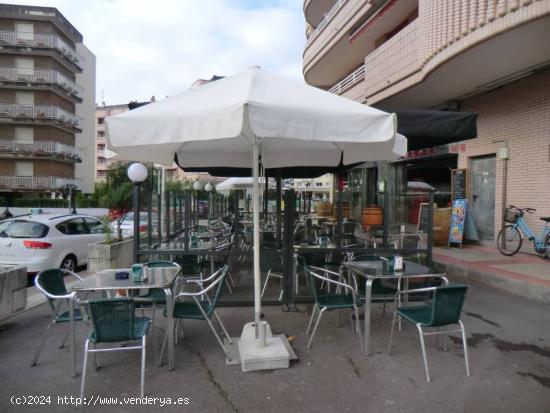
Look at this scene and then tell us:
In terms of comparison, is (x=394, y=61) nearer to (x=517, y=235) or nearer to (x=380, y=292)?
(x=517, y=235)

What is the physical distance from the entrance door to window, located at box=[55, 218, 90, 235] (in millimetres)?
10113

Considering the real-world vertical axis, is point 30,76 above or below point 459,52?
above

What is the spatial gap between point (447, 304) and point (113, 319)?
2877mm

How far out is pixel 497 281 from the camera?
21.9 ft

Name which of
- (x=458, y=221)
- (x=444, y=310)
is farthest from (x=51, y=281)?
(x=458, y=221)

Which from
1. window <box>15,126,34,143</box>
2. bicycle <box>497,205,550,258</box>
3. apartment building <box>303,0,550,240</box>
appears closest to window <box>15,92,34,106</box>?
window <box>15,126,34,143</box>

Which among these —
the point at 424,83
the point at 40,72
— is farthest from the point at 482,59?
the point at 40,72

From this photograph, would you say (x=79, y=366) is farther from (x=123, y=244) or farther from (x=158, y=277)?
(x=123, y=244)

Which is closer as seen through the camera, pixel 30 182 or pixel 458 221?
pixel 458 221

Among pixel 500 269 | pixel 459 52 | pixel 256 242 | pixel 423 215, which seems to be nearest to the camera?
pixel 256 242

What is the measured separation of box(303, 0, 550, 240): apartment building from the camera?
721 centimetres

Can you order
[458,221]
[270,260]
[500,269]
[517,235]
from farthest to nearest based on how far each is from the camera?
[458,221] → [517,235] → [500,269] → [270,260]

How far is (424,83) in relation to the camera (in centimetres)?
974

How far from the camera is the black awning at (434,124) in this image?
5324mm
